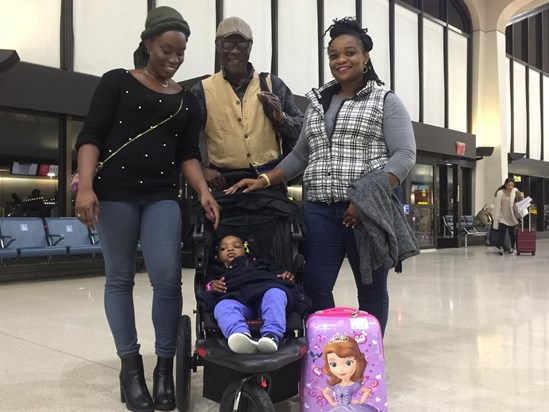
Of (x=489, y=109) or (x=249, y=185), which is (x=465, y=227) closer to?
(x=489, y=109)

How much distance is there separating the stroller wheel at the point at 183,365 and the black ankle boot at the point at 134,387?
144 mm

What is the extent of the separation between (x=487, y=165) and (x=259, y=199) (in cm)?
1607

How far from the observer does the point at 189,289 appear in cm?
621

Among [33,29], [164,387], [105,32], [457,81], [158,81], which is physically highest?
[457,81]

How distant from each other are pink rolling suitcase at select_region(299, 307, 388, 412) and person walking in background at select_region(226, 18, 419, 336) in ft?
0.92

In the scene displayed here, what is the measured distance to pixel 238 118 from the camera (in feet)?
8.44

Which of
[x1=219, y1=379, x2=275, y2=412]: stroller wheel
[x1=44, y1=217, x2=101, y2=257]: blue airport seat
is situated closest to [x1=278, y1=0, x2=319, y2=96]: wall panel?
[x1=44, y1=217, x2=101, y2=257]: blue airport seat

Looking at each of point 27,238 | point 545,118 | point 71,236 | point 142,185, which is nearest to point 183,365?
point 142,185

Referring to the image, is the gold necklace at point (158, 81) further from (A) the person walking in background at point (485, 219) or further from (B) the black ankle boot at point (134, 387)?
(A) the person walking in background at point (485, 219)

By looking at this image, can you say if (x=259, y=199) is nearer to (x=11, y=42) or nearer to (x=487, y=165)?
(x=11, y=42)

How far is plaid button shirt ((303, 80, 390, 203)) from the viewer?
7.53 ft

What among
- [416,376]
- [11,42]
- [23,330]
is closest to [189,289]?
[23,330]

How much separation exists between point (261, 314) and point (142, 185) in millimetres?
747

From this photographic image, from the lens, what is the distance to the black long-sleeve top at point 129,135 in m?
2.20
